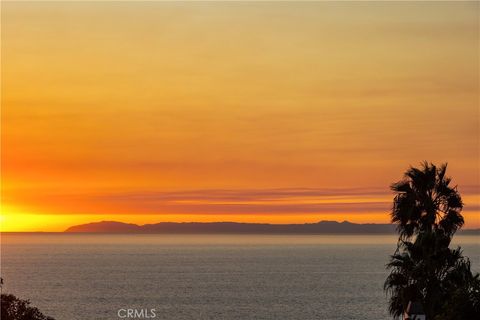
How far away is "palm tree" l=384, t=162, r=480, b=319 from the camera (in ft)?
142

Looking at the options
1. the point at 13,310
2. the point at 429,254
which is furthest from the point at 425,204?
the point at 13,310

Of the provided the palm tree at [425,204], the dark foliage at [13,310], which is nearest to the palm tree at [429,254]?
the palm tree at [425,204]

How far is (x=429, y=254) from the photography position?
43.5 m

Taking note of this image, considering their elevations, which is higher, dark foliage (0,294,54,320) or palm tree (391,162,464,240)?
palm tree (391,162,464,240)

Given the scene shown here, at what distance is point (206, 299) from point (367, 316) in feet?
102

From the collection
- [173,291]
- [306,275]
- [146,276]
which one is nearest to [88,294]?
[173,291]

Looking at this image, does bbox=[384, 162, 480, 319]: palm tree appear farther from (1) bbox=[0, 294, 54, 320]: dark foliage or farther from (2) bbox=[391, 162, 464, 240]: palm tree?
(1) bbox=[0, 294, 54, 320]: dark foliage

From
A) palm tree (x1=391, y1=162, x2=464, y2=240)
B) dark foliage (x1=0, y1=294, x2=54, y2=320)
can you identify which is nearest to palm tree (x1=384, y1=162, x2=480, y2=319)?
palm tree (x1=391, y1=162, x2=464, y2=240)

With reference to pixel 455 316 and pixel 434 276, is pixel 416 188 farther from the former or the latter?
pixel 455 316

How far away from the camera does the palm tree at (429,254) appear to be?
43281mm

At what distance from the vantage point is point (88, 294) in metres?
148

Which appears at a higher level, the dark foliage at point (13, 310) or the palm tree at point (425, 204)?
the palm tree at point (425, 204)

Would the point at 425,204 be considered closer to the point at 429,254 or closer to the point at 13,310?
the point at 429,254

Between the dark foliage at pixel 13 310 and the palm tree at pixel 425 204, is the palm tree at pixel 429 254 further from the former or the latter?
the dark foliage at pixel 13 310
